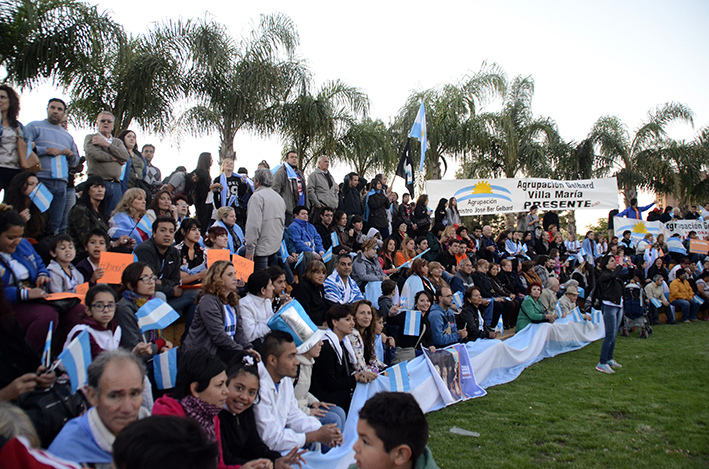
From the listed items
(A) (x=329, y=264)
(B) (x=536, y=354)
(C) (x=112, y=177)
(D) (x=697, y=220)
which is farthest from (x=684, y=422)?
(D) (x=697, y=220)

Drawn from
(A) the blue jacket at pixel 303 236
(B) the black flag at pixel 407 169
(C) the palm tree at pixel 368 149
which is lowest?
(A) the blue jacket at pixel 303 236

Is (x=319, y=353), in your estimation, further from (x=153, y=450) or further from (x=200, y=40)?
(x=200, y=40)

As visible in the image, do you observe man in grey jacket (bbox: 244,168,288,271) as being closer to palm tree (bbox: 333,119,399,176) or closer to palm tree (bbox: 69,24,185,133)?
palm tree (bbox: 69,24,185,133)

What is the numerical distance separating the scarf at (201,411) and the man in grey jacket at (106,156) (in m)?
4.74

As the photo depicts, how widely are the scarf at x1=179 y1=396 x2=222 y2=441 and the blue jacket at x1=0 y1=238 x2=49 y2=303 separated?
5.10 feet

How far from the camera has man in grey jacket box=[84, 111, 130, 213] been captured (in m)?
6.82

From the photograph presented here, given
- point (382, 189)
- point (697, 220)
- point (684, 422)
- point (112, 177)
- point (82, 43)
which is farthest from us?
point (697, 220)

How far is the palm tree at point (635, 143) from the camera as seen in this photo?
21.8 m

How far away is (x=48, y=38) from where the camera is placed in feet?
35.8

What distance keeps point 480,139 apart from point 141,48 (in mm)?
13909

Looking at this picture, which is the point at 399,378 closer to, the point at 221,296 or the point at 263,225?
the point at 221,296

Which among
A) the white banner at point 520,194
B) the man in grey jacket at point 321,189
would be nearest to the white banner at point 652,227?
the white banner at point 520,194

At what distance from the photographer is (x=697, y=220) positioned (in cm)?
A: 1830

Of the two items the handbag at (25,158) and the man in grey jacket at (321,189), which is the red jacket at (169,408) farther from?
the man in grey jacket at (321,189)
